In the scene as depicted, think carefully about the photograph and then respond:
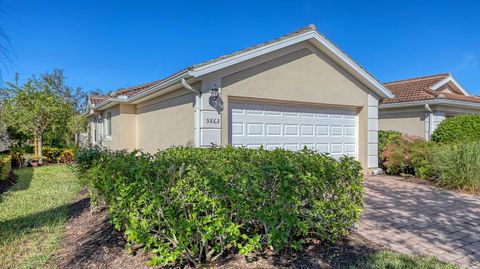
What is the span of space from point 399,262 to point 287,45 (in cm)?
687

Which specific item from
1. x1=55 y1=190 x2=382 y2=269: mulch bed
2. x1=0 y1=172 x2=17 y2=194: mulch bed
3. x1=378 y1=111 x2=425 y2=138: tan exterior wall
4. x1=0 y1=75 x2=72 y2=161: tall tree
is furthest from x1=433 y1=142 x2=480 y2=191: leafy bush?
x1=0 y1=75 x2=72 y2=161: tall tree

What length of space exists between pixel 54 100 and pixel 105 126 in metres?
2.84

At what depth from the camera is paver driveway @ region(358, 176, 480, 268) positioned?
409 cm

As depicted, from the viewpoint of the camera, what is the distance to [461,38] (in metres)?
14.2

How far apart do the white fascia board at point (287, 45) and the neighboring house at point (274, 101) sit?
0.08 feet

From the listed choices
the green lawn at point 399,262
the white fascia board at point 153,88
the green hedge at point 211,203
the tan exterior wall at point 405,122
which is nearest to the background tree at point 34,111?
the white fascia board at point 153,88

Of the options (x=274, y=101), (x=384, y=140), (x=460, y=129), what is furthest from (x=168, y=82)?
(x=460, y=129)

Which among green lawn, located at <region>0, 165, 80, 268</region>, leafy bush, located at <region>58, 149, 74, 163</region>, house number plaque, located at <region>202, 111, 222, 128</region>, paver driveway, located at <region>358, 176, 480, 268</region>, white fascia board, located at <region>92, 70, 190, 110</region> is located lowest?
green lawn, located at <region>0, 165, 80, 268</region>

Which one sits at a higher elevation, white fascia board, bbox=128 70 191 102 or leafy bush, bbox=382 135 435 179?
white fascia board, bbox=128 70 191 102

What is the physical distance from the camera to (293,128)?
9648 mm

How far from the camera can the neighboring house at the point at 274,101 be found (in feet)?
26.3

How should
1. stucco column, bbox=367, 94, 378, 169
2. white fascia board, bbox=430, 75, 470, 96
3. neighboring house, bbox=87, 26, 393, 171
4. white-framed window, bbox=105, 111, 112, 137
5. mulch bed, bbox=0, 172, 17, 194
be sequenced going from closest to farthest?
neighboring house, bbox=87, 26, 393, 171, mulch bed, bbox=0, 172, 17, 194, stucco column, bbox=367, 94, 378, 169, white-framed window, bbox=105, 111, 112, 137, white fascia board, bbox=430, 75, 470, 96

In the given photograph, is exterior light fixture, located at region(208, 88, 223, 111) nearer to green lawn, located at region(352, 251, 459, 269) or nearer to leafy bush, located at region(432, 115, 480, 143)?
green lawn, located at region(352, 251, 459, 269)

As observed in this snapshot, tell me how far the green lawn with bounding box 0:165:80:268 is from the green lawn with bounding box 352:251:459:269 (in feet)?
13.9
